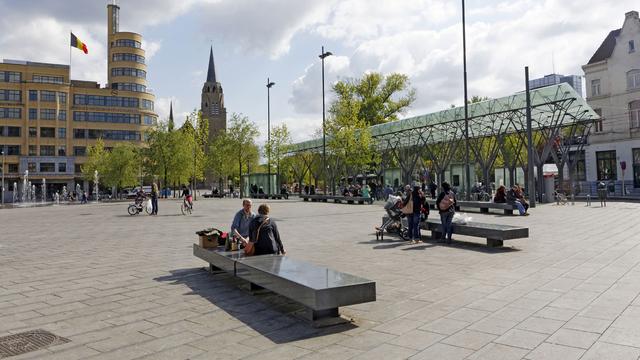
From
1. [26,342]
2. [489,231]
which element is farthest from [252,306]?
[489,231]

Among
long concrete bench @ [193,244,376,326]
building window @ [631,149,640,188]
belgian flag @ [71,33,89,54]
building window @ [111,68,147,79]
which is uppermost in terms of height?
building window @ [111,68,147,79]

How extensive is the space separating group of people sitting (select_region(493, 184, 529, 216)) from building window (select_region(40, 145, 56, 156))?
73.4 meters

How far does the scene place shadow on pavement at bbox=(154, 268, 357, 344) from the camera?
5199mm

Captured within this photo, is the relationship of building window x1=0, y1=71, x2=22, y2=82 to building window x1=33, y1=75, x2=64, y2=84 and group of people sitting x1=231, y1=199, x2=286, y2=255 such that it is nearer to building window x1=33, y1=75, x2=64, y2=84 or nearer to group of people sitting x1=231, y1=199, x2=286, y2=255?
building window x1=33, y1=75, x2=64, y2=84

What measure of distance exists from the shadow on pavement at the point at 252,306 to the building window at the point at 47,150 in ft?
254

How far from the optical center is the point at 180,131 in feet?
173

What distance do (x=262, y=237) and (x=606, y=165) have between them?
47.1m

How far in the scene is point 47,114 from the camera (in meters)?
74.8

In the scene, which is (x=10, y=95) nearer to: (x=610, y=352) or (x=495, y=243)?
(x=495, y=243)

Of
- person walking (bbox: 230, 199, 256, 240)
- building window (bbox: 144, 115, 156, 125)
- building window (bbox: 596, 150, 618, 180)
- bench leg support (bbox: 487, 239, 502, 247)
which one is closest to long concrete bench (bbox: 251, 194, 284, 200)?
building window (bbox: 596, 150, 618, 180)

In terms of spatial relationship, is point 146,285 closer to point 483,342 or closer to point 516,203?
point 483,342

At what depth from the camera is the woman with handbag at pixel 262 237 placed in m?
7.55

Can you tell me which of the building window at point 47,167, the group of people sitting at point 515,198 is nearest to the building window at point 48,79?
the building window at point 47,167

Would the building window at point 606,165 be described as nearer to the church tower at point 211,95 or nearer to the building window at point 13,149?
the building window at point 13,149
